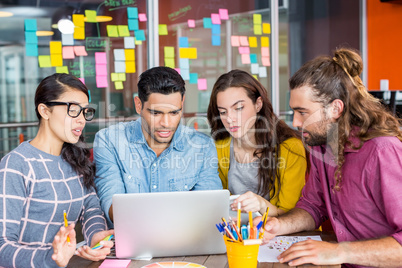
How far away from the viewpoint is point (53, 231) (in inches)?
73.1

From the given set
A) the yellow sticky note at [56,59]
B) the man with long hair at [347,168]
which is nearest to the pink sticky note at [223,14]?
the yellow sticky note at [56,59]

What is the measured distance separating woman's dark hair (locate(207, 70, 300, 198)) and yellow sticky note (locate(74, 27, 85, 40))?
5.84ft

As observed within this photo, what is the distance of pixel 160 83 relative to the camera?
2.23 metres

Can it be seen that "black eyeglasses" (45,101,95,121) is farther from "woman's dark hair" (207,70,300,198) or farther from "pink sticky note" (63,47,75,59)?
"pink sticky note" (63,47,75,59)

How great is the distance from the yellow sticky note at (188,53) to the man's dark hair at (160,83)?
203 cm

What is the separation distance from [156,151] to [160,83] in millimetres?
354

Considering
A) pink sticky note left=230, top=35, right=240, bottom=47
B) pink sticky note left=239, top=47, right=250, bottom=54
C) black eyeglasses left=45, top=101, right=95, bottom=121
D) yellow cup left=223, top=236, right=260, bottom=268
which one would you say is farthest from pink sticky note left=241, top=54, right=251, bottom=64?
yellow cup left=223, top=236, right=260, bottom=268

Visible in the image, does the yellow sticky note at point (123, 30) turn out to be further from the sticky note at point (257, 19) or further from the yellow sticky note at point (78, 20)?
the sticky note at point (257, 19)

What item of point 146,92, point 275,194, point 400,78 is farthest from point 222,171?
point 400,78

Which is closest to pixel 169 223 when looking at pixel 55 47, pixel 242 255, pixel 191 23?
pixel 242 255

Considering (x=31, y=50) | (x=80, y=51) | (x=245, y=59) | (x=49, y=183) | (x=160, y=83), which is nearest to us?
(x=49, y=183)

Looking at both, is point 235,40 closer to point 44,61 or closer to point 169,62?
point 169,62

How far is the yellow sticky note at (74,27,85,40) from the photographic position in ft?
12.6

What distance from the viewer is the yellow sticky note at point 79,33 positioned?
3854 mm
